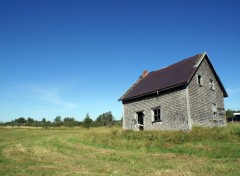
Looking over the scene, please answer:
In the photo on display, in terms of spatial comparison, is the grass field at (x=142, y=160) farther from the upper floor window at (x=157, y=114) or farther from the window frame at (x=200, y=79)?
the window frame at (x=200, y=79)

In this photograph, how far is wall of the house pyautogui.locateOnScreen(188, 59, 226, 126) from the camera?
22438 mm

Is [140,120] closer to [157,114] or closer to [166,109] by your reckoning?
[157,114]

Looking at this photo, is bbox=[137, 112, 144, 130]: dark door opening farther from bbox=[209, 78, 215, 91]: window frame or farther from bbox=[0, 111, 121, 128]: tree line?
bbox=[0, 111, 121, 128]: tree line

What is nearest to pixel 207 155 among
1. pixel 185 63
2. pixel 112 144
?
pixel 112 144

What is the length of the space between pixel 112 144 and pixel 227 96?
17744 mm

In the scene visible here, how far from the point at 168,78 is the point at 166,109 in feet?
11.6

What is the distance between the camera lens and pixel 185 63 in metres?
26.1

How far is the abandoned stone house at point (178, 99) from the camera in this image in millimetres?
22219

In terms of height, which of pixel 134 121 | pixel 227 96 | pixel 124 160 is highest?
pixel 227 96

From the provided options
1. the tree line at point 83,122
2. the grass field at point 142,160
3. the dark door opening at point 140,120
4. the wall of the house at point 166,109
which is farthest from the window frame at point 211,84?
the tree line at point 83,122

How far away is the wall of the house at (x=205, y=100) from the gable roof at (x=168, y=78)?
75 cm

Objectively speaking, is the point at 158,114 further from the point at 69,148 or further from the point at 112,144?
the point at 69,148

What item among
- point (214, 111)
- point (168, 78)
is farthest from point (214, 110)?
point (168, 78)

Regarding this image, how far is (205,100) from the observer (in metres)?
24.3
